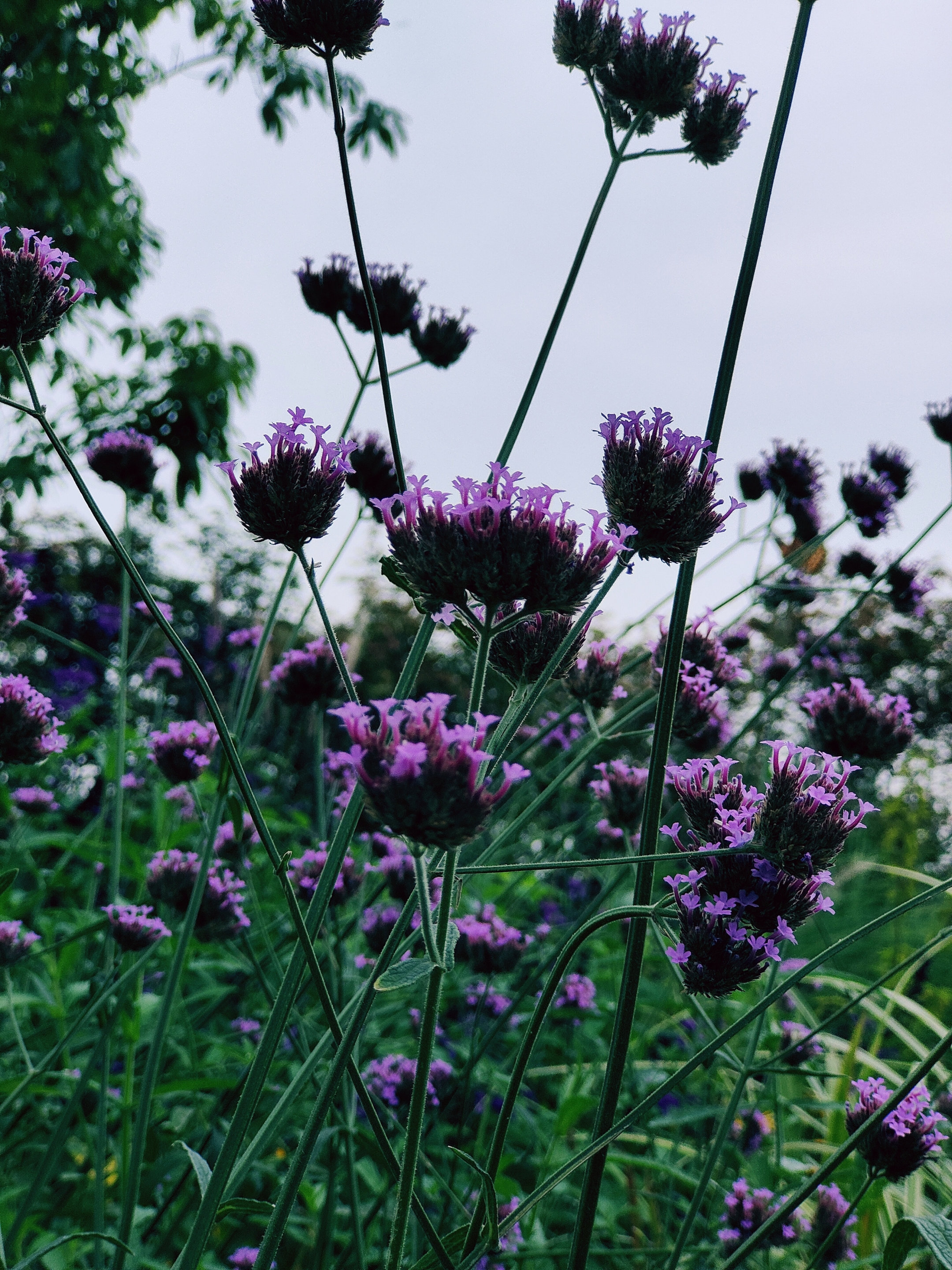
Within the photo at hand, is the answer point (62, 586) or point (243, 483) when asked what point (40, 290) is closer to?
point (243, 483)

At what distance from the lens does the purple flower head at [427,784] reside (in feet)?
2.27

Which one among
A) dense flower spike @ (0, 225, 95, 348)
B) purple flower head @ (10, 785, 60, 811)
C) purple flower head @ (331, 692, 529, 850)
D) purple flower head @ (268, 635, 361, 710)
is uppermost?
dense flower spike @ (0, 225, 95, 348)

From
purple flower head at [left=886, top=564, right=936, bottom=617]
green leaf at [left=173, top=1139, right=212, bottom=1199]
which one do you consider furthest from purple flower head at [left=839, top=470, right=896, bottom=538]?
green leaf at [left=173, top=1139, right=212, bottom=1199]

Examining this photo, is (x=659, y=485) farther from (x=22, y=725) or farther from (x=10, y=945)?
(x=10, y=945)

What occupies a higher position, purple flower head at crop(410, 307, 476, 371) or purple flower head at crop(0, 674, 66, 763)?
purple flower head at crop(410, 307, 476, 371)

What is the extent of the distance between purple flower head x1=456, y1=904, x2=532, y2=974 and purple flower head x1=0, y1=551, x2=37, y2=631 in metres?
1.30

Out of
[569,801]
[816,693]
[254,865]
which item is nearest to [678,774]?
[816,693]

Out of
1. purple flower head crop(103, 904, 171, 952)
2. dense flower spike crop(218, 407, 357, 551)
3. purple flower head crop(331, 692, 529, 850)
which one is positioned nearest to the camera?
purple flower head crop(331, 692, 529, 850)

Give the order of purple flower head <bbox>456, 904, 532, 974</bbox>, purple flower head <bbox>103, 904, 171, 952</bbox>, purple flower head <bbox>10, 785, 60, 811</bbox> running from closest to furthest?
purple flower head <bbox>103, 904, 171, 952</bbox>, purple flower head <bbox>456, 904, 532, 974</bbox>, purple flower head <bbox>10, 785, 60, 811</bbox>

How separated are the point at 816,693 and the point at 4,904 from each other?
8.17 feet

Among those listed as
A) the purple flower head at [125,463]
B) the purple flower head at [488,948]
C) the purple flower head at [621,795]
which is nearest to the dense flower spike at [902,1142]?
the purple flower head at [621,795]

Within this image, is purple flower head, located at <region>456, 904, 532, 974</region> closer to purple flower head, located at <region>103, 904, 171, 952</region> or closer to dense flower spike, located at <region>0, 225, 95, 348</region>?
purple flower head, located at <region>103, 904, 171, 952</region>

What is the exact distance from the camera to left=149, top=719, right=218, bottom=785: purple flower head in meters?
1.75

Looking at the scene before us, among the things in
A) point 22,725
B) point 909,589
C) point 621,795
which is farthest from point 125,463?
point 909,589
